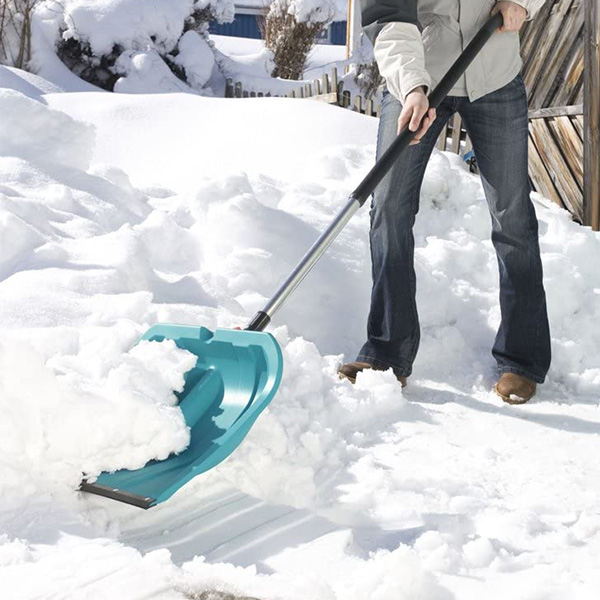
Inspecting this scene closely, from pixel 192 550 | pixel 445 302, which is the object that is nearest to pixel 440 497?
pixel 192 550

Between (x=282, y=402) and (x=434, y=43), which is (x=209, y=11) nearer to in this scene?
(x=434, y=43)

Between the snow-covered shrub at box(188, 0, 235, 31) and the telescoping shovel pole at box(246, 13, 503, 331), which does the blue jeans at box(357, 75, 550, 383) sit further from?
the snow-covered shrub at box(188, 0, 235, 31)

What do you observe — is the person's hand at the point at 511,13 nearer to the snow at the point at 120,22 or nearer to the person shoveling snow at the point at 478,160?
the person shoveling snow at the point at 478,160

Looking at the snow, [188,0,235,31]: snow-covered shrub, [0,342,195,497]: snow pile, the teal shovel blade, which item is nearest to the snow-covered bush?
the snow

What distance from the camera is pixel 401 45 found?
2381 millimetres

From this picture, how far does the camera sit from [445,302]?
126 inches

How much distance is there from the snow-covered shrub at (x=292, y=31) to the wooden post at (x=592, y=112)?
1085 centimetres

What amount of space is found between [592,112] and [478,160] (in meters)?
1.52

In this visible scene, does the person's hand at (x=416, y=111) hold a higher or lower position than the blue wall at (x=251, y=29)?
higher

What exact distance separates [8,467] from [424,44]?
1745mm

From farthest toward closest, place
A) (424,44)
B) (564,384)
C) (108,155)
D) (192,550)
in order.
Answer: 1. (108,155)
2. (564,384)
3. (424,44)
4. (192,550)

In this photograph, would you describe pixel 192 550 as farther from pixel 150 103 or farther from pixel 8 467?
pixel 150 103

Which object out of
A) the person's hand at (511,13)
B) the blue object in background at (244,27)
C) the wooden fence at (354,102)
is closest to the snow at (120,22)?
the wooden fence at (354,102)

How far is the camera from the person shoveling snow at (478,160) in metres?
2.41
